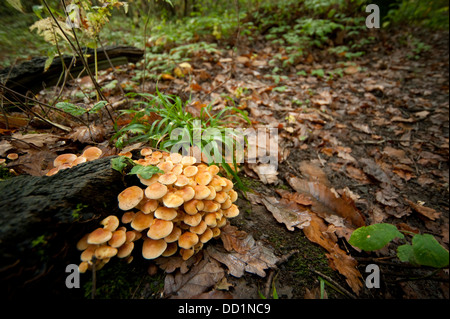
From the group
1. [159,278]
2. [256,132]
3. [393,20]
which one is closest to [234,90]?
[256,132]

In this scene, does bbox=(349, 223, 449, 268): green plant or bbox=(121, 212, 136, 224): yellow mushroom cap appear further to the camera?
bbox=(121, 212, 136, 224): yellow mushroom cap

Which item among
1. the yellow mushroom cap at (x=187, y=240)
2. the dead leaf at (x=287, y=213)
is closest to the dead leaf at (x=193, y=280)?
the yellow mushroom cap at (x=187, y=240)

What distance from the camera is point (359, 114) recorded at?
4.25m

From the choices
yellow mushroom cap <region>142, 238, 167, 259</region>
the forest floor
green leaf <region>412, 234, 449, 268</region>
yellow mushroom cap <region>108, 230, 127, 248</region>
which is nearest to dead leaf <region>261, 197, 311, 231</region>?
the forest floor

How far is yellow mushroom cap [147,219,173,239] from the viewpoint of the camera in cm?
132

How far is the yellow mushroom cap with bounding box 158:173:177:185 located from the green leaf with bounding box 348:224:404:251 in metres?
1.44

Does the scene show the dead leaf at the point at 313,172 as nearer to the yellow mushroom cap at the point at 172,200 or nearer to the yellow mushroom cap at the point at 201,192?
the yellow mushroom cap at the point at 201,192

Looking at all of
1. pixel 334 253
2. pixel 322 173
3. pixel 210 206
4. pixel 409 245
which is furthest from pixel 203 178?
pixel 322 173

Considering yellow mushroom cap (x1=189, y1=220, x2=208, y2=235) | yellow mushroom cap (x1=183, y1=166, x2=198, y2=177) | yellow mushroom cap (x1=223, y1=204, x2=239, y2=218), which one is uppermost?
yellow mushroom cap (x1=183, y1=166, x2=198, y2=177)

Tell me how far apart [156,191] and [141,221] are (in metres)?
0.24

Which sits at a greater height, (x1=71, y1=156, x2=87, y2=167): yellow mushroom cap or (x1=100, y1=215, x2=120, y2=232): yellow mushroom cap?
(x1=71, y1=156, x2=87, y2=167): yellow mushroom cap

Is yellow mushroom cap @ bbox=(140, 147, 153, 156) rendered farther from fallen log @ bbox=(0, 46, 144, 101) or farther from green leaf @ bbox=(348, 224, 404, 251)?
green leaf @ bbox=(348, 224, 404, 251)

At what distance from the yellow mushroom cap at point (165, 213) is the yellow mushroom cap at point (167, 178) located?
187 mm
